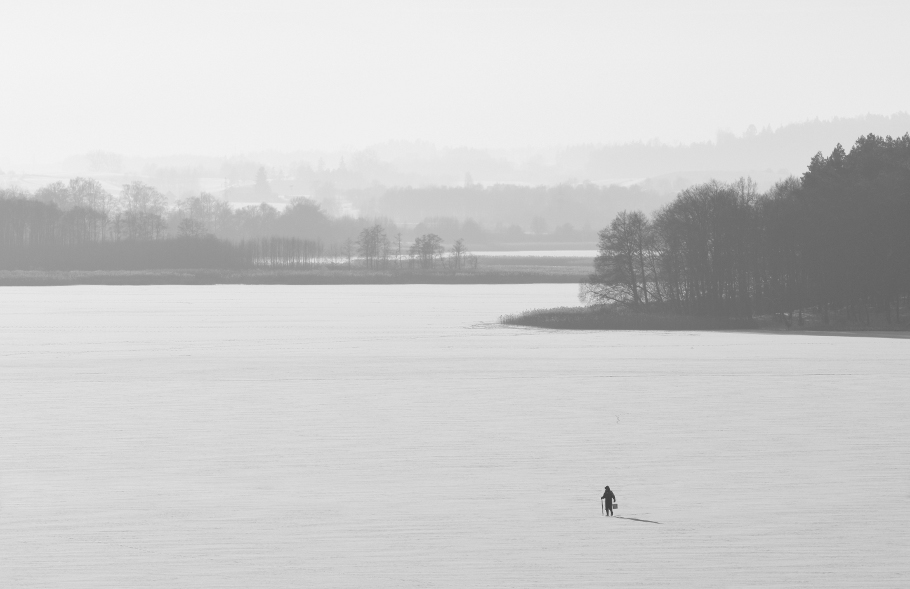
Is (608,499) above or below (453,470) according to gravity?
above

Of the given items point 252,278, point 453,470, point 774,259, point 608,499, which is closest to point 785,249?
point 774,259

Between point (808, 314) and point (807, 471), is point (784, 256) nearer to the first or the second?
point (808, 314)

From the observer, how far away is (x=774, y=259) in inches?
2940

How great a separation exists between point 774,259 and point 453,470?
186 feet

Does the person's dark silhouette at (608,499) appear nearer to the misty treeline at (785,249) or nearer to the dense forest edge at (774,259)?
the dense forest edge at (774,259)

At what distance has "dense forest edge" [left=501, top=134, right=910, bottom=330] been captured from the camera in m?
67.0

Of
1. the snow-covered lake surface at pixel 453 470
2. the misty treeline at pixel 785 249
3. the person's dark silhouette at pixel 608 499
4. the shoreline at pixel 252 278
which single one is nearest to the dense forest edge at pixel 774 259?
the misty treeline at pixel 785 249

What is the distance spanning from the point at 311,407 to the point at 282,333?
29377mm

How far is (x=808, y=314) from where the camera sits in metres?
76.5

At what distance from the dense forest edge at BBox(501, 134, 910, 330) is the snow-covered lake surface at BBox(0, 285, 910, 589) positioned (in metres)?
23.3

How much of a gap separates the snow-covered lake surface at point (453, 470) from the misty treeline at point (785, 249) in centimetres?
2382

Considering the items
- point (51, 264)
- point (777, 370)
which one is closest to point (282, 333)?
point (777, 370)

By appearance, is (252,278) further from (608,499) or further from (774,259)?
(608,499)

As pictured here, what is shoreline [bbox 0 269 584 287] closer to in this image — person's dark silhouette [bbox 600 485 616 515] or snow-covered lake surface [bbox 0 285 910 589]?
snow-covered lake surface [bbox 0 285 910 589]
